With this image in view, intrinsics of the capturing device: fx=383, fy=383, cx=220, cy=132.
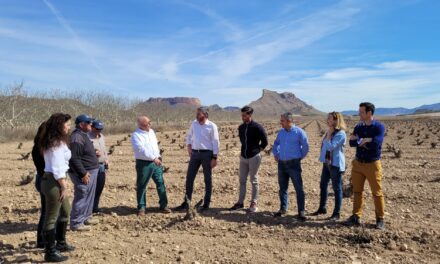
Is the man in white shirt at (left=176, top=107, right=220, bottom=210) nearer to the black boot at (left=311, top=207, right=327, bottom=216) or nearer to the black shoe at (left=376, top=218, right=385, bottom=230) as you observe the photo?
the black boot at (left=311, top=207, right=327, bottom=216)

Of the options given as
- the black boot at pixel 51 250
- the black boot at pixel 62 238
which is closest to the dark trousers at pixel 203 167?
the black boot at pixel 62 238

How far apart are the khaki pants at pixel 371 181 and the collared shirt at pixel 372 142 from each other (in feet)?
0.35

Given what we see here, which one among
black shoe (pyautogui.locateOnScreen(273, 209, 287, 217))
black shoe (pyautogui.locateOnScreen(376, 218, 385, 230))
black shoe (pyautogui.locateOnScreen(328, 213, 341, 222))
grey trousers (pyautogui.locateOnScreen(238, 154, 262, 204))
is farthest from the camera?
grey trousers (pyautogui.locateOnScreen(238, 154, 262, 204))

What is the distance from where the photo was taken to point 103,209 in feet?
22.5

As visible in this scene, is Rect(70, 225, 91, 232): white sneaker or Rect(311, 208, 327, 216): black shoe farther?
Rect(311, 208, 327, 216): black shoe

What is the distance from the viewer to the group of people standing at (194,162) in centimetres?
425

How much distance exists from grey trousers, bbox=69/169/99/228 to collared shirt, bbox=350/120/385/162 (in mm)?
→ 3839

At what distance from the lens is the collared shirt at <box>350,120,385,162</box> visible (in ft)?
17.6

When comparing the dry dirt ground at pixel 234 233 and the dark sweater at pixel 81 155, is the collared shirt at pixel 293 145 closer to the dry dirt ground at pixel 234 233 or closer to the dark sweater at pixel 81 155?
the dry dirt ground at pixel 234 233

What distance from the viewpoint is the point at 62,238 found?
4637mm

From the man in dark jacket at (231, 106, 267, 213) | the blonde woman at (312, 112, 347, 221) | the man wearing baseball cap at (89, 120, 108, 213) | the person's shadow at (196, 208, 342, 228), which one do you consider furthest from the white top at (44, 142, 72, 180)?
the blonde woman at (312, 112, 347, 221)

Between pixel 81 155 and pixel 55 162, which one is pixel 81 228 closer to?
pixel 81 155

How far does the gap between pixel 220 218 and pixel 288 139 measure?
1682mm

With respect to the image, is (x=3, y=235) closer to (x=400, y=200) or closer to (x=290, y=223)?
(x=290, y=223)
